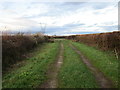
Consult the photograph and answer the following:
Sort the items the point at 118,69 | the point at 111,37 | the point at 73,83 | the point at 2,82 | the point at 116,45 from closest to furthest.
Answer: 1. the point at 73,83
2. the point at 2,82
3. the point at 118,69
4. the point at 116,45
5. the point at 111,37

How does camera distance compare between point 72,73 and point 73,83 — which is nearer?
point 73,83

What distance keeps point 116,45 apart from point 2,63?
9689mm

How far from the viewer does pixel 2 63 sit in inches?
319

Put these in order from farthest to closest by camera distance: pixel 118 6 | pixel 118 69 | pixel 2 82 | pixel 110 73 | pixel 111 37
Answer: pixel 111 37 → pixel 118 6 → pixel 118 69 → pixel 110 73 → pixel 2 82

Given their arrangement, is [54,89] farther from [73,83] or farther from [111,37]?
[111,37]

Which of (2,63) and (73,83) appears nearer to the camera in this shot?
(73,83)

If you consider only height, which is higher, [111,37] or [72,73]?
[111,37]

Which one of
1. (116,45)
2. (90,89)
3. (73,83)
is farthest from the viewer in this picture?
(116,45)

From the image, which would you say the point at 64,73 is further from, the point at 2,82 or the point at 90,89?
the point at 2,82

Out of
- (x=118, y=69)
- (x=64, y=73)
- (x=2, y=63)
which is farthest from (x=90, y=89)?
(x=2, y=63)

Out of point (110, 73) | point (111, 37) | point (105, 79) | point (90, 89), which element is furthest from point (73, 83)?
point (111, 37)

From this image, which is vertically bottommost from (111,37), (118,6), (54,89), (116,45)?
(54,89)

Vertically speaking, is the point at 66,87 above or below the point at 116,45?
below

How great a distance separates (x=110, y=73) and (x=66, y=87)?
2914mm
